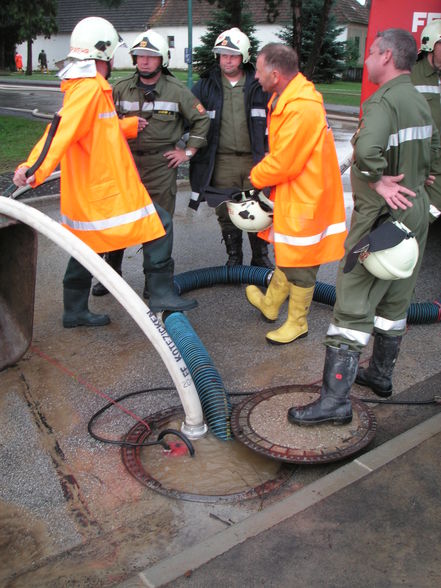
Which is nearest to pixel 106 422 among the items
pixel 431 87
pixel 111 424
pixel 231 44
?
pixel 111 424

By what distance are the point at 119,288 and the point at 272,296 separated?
72.9 inches

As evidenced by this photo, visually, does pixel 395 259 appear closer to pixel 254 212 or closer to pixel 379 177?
pixel 379 177

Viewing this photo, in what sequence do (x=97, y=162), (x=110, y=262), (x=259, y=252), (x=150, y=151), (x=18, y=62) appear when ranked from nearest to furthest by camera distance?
(x=97, y=162) → (x=150, y=151) → (x=110, y=262) → (x=259, y=252) → (x=18, y=62)

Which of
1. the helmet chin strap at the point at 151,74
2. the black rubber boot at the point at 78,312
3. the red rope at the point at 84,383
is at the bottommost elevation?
the red rope at the point at 84,383

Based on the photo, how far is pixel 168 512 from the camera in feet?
8.78

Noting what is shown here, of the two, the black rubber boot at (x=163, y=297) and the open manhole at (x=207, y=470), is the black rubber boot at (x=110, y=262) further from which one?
the open manhole at (x=207, y=470)

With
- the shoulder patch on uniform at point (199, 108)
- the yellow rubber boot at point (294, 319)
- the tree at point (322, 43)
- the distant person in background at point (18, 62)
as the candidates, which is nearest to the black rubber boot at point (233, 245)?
the shoulder patch on uniform at point (199, 108)

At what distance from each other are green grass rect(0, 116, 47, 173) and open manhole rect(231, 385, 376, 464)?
765cm

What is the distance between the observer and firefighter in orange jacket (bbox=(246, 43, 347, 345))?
3707 mm

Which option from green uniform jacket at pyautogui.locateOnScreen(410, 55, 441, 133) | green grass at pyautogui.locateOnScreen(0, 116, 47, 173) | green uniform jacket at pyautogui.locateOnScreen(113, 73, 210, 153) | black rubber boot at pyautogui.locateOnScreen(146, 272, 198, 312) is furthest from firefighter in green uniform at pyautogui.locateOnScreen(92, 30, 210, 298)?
green grass at pyautogui.locateOnScreen(0, 116, 47, 173)

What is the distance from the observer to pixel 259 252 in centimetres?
552

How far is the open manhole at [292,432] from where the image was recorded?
2.89 meters

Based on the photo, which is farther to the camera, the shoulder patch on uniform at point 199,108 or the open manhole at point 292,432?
the shoulder patch on uniform at point 199,108

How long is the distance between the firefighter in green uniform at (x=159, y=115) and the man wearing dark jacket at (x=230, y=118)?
0.78 ft
